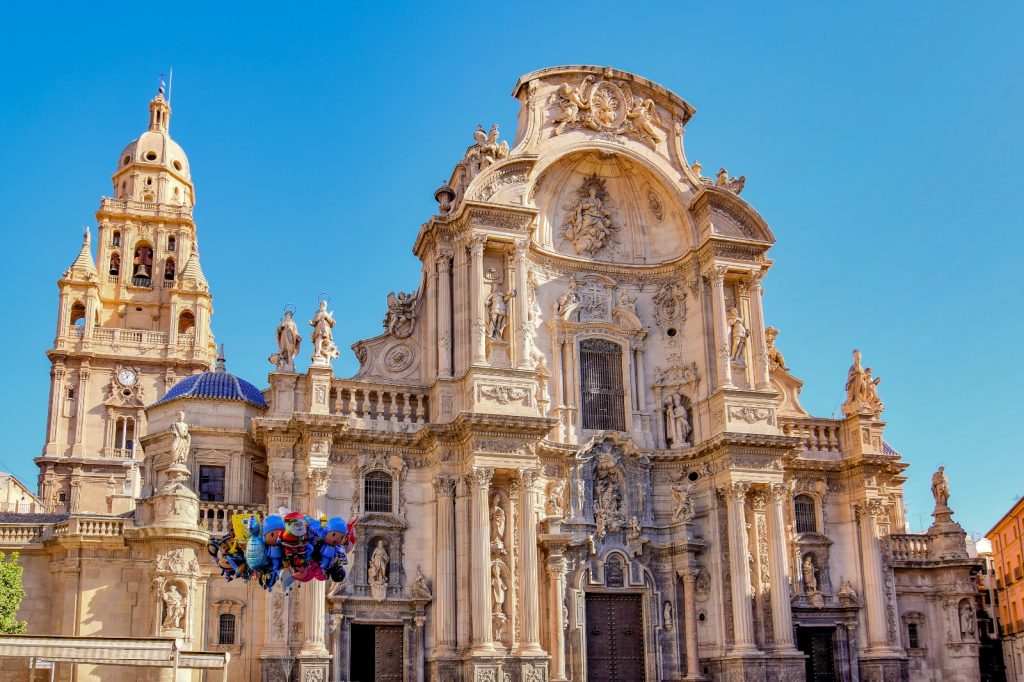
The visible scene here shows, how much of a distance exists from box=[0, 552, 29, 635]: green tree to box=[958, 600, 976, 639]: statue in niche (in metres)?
A: 29.0

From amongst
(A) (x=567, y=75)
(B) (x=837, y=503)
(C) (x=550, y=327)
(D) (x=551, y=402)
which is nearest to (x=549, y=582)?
(D) (x=551, y=402)

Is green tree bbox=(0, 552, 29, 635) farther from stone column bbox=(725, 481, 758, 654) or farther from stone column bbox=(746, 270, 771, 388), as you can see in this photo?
stone column bbox=(746, 270, 771, 388)

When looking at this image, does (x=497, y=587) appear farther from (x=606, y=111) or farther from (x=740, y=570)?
(x=606, y=111)

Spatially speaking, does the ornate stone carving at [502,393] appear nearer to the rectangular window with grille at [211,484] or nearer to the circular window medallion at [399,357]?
the circular window medallion at [399,357]

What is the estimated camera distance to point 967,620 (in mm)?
36875

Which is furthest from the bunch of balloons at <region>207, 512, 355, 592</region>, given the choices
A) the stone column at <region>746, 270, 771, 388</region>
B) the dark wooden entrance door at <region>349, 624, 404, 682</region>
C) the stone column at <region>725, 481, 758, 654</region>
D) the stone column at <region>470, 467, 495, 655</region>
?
the stone column at <region>746, 270, 771, 388</region>

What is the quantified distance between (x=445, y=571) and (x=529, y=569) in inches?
93.3

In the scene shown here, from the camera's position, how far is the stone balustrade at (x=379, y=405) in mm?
32094

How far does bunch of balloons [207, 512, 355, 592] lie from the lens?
19.9 m

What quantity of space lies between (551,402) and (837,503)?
10477 mm

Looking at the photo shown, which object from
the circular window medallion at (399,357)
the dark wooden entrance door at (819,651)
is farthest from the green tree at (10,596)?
the dark wooden entrance door at (819,651)

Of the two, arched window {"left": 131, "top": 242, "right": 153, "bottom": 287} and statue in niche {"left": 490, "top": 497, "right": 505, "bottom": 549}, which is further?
arched window {"left": 131, "top": 242, "right": 153, "bottom": 287}

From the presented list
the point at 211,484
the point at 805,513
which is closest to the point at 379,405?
the point at 211,484

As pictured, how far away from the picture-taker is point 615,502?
34.4m
